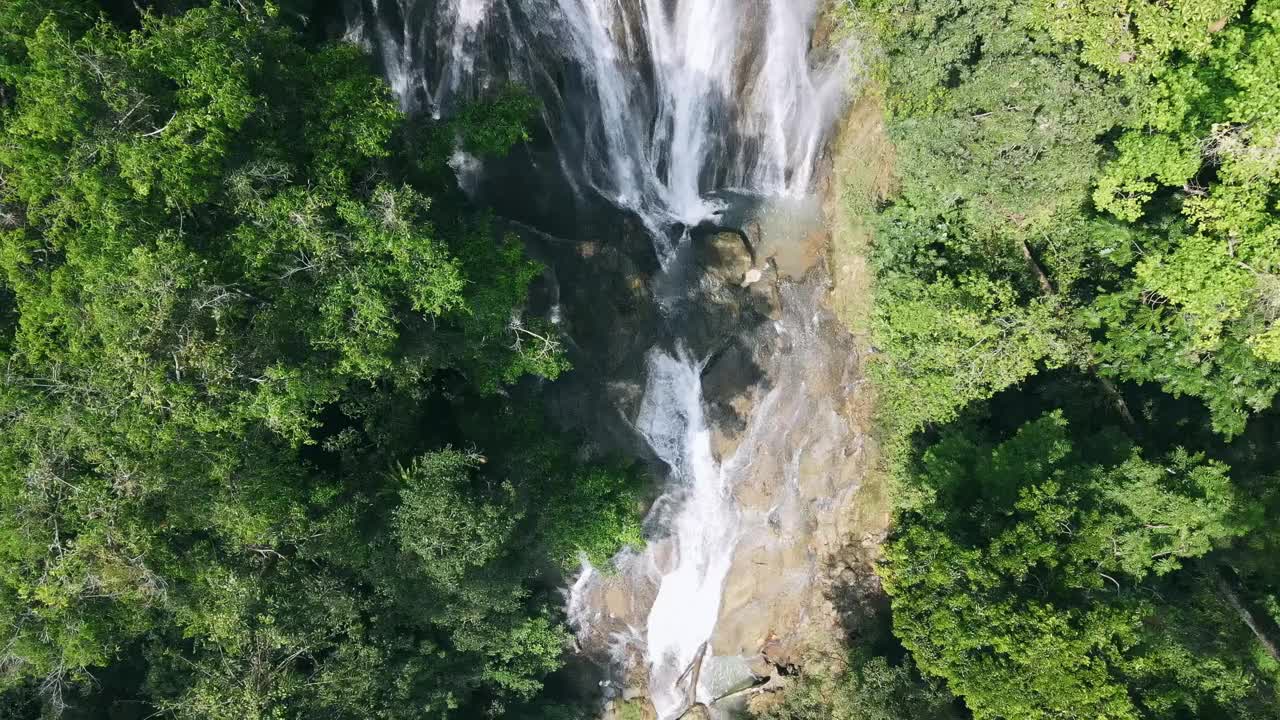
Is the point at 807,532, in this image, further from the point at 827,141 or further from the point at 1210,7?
the point at 1210,7

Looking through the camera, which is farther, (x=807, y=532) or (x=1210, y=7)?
(x=807, y=532)

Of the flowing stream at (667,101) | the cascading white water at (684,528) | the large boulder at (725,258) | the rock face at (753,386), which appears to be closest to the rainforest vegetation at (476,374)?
the rock face at (753,386)

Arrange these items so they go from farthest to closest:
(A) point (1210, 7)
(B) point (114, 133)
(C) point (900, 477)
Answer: (C) point (900, 477), (A) point (1210, 7), (B) point (114, 133)

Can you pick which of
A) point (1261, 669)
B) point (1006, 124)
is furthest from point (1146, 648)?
point (1006, 124)

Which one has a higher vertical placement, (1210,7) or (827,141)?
(827,141)

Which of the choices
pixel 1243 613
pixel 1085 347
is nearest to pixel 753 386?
pixel 1085 347

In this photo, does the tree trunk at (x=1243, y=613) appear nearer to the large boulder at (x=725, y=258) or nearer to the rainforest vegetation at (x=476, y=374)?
the rainforest vegetation at (x=476, y=374)

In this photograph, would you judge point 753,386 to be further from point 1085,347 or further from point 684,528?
point 1085,347

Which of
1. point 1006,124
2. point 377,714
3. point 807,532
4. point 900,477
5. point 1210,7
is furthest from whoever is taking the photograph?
point 807,532
